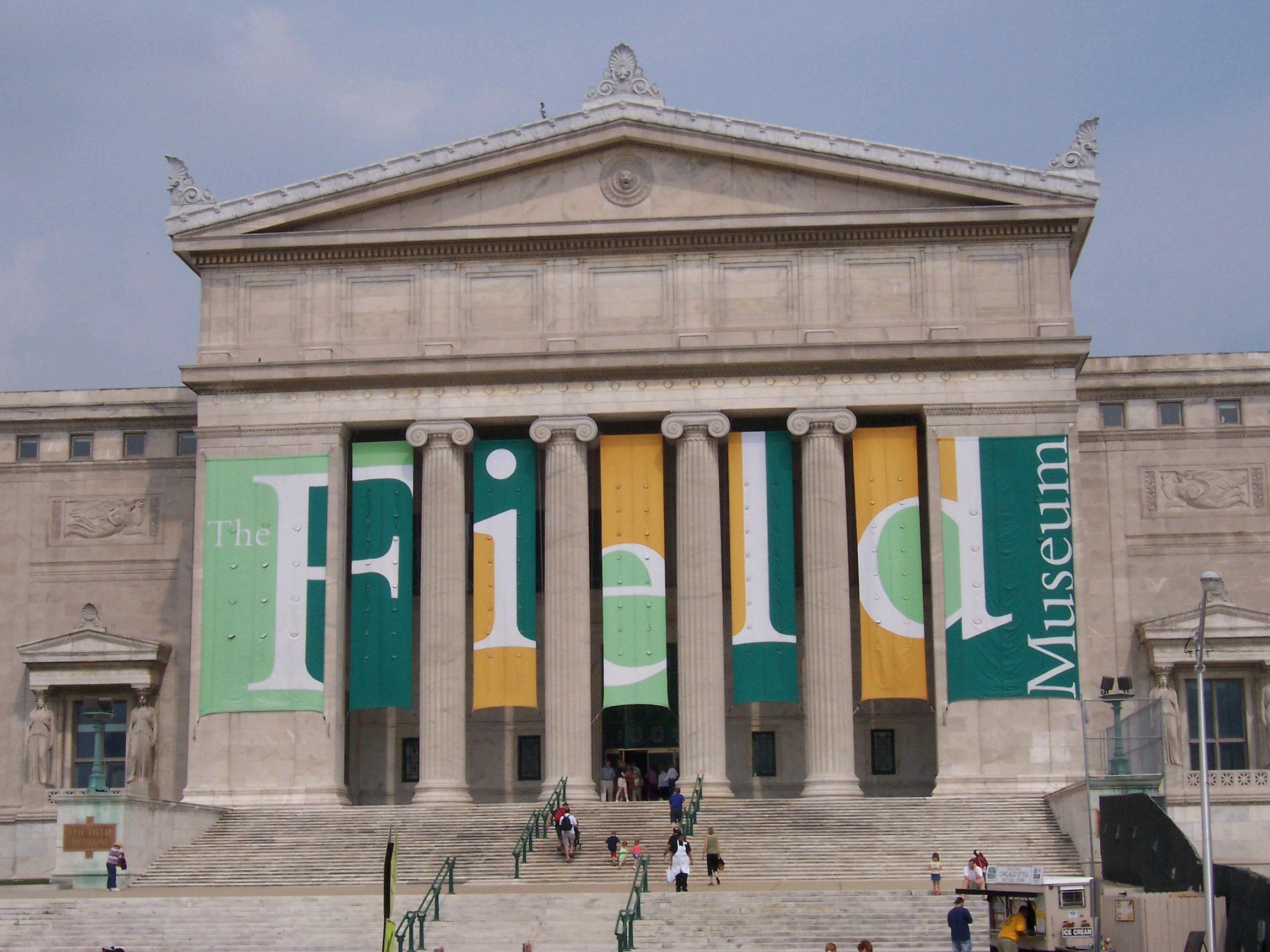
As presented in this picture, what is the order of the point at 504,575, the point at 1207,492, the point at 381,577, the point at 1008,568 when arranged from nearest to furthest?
the point at 1008,568, the point at 504,575, the point at 381,577, the point at 1207,492

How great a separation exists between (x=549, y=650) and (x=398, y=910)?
14.3m

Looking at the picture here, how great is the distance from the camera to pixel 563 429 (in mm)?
52844

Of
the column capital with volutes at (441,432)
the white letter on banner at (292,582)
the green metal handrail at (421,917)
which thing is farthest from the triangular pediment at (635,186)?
the green metal handrail at (421,917)

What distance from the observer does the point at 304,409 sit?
2108 inches

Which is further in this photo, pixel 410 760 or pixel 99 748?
pixel 410 760

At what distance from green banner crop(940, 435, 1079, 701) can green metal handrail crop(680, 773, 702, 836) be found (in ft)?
23.7

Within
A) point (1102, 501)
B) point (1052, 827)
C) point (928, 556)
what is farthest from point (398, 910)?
point (1102, 501)

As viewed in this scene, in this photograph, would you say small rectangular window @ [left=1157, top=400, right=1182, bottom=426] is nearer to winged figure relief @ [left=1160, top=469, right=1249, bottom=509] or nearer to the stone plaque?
winged figure relief @ [left=1160, top=469, right=1249, bottom=509]

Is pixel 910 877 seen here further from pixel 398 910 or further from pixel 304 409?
pixel 304 409

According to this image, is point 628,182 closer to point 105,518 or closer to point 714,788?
point 714,788

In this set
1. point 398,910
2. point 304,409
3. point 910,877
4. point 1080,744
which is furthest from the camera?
point 304,409

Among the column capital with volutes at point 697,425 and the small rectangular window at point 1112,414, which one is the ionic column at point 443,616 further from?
the small rectangular window at point 1112,414

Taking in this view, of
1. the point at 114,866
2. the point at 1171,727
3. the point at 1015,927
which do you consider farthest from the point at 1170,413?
the point at 114,866

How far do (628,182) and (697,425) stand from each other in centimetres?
717
